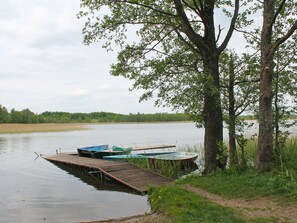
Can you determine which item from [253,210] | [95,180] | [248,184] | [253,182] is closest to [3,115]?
[95,180]

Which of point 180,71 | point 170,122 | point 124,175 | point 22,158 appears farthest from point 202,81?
point 170,122

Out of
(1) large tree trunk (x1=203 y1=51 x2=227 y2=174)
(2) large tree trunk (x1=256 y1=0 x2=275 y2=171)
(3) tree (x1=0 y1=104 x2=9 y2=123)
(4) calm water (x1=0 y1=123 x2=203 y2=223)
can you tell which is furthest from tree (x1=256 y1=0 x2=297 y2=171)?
(3) tree (x1=0 y1=104 x2=9 y2=123)

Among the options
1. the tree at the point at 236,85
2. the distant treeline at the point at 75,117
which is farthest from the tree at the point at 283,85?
the distant treeline at the point at 75,117

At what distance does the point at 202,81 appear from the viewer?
11453mm

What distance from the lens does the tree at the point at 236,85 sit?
1335cm

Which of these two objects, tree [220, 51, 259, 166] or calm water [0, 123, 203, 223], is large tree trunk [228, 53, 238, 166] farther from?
calm water [0, 123, 203, 223]

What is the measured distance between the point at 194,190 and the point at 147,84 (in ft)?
17.0

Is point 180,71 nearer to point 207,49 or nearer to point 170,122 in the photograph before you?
point 207,49

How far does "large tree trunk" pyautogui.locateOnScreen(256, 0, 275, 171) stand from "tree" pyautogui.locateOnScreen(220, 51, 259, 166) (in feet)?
7.01

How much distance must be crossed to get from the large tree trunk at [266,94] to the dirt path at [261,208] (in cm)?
239

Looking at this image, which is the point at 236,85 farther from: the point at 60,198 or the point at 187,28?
the point at 60,198

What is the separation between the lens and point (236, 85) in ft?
46.4

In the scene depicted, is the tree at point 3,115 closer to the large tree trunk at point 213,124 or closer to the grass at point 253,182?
the large tree trunk at point 213,124

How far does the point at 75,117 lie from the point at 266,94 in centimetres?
12142
